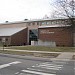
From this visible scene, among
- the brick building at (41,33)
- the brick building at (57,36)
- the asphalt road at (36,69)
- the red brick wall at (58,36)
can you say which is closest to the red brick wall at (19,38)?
the brick building at (41,33)

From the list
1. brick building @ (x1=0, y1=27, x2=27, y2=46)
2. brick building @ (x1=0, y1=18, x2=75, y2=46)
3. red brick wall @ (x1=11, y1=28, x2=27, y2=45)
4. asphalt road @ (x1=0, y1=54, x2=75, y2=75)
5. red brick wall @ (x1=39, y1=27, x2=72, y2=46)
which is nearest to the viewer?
asphalt road @ (x1=0, y1=54, x2=75, y2=75)

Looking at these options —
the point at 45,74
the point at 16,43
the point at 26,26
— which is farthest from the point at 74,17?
the point at 26,26

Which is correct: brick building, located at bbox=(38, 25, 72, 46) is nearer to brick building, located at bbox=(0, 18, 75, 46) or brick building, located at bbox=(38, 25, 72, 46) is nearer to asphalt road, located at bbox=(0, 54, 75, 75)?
brick building, located at bbox=(0, 18, 75, 46)

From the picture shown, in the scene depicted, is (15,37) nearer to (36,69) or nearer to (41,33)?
(41,33)

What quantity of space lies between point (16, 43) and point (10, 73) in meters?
56.9

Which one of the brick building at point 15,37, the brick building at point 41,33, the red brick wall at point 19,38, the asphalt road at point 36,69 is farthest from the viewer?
the red brick wall at point 19,38

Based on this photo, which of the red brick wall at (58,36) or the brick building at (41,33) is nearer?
the brick building at (41,33)

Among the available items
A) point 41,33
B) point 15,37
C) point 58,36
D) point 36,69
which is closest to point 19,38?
point 15,37

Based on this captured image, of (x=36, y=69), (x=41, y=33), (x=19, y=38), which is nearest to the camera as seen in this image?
(x=36, y=69)

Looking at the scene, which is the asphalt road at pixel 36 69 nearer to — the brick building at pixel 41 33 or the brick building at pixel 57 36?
the brick building at pixel 41 33

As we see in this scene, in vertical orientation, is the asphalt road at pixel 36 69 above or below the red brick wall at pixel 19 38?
below

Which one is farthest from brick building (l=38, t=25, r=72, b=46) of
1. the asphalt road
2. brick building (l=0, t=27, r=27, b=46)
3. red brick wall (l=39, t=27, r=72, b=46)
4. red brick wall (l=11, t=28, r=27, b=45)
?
the asphalt road

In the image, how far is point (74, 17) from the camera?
Result: 33.9m

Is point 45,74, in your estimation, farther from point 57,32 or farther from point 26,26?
point 26,26
